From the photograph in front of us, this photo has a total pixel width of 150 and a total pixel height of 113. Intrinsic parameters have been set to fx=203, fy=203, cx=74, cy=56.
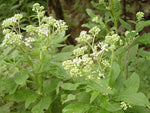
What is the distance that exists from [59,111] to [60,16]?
2186 mm

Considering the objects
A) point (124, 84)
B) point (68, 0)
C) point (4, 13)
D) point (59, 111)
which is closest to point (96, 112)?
point (124, 84)

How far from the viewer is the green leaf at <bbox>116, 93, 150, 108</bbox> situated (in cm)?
140

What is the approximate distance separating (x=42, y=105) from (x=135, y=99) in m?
0.87

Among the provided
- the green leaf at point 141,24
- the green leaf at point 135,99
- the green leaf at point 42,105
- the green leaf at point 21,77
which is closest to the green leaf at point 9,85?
the green leaf at point 21,77

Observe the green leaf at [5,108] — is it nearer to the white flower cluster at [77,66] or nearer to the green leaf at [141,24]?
the white flower cluster at [77,66]

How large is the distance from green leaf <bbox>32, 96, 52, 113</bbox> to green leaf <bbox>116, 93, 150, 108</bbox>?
694mm

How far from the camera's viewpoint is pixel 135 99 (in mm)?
1424

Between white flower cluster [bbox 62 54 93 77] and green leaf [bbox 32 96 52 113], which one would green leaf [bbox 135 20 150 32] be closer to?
white flower cluster [bbox 62 54 93 77]

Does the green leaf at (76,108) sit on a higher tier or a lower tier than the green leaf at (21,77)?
lower

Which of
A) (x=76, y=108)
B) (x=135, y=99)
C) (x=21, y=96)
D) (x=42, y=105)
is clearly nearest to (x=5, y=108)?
(x=21, y=96)

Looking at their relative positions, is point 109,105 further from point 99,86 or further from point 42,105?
point 42,105

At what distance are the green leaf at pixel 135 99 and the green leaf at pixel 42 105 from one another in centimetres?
69

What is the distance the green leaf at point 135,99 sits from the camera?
54.9 inches

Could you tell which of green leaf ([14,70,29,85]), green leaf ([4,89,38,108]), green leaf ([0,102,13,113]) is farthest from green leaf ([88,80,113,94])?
green leaf ([0,102,13,113])
